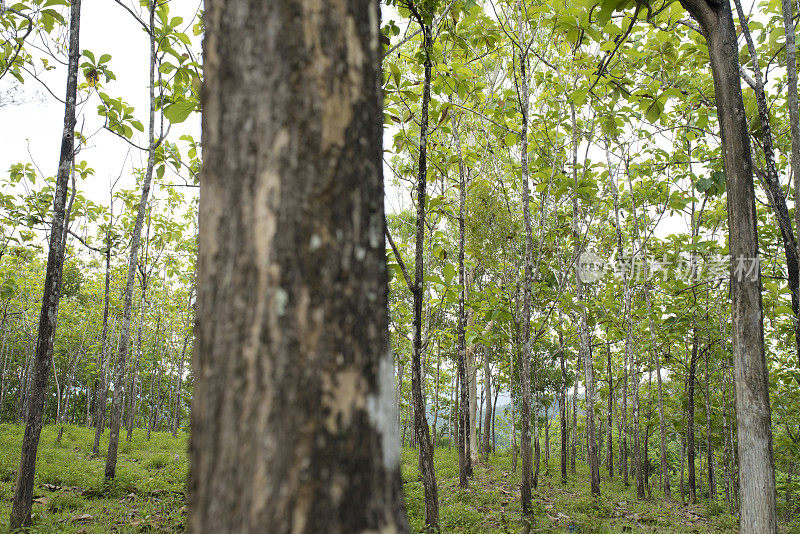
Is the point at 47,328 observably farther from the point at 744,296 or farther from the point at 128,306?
the point at 744,296

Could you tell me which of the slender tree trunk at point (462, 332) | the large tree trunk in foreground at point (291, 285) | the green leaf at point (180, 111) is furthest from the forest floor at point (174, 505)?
the large tree trunk in foreground at point (291, 285)

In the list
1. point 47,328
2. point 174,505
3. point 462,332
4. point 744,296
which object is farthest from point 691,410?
point 47,328

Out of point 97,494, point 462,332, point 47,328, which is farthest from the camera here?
point 462,332

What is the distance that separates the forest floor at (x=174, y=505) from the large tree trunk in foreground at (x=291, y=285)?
5534 mm

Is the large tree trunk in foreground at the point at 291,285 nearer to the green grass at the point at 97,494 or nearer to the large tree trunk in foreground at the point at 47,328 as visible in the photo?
the large tree trunk in foreground at the point at 47,328

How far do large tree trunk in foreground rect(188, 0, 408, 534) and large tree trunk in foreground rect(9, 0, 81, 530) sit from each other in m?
4.59

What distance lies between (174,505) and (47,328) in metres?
3.36

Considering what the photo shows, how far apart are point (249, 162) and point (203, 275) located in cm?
24

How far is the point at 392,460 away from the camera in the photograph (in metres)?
0.89

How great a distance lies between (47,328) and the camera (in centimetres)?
468

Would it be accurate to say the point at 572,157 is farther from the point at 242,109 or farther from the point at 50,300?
the point at 242,109

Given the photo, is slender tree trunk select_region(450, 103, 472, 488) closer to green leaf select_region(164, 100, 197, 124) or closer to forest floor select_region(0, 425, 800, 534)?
forest floor select_region(0, 425, 800, 534)

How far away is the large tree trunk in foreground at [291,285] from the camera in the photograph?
80 cm

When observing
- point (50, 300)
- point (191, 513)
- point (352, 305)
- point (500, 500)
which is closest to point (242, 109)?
point (352, 305)
